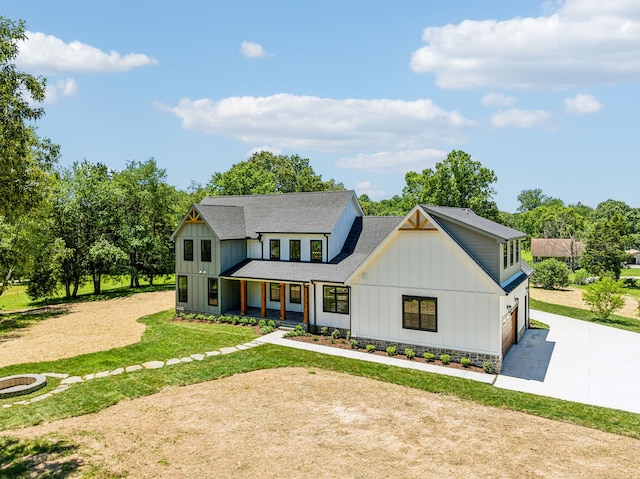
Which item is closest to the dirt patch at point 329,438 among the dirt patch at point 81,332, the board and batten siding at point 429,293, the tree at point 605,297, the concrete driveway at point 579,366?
the concrete driveway at point 579,366

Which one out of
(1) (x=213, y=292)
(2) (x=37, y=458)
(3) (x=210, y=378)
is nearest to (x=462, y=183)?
(1) (x=213, y=292)

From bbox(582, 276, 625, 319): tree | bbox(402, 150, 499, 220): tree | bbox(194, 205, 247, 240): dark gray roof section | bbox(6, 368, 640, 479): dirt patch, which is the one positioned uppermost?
bbox(402, 150, 499, 220): tree

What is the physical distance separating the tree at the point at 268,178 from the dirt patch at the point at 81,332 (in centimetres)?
2013

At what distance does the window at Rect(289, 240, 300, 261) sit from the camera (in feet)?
81.4

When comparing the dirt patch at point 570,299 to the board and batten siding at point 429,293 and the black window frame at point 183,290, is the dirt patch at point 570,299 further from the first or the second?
the black window frame at point 183,290

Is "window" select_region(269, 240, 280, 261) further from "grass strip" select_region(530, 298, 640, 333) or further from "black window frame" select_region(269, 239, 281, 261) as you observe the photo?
"grass strip" select_region(530, 298, 640, 333)

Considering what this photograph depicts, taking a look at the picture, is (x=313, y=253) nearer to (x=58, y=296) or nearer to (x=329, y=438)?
(x=329, y=438)

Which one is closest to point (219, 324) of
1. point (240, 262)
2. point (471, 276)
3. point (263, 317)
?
point (263, 317)

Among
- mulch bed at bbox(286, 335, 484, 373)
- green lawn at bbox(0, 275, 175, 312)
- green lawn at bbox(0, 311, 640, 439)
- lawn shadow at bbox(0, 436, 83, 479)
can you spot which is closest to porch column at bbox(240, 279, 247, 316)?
green lawn at bbox(0, 311, 640, 439)

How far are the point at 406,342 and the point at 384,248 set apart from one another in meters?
4.10

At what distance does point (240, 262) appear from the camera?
26219 mm

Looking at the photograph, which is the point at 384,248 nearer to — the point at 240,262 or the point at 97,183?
the point at 240,262

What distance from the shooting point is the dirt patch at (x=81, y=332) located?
1845 centimetres

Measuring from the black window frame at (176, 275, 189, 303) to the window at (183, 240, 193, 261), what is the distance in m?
1.28
